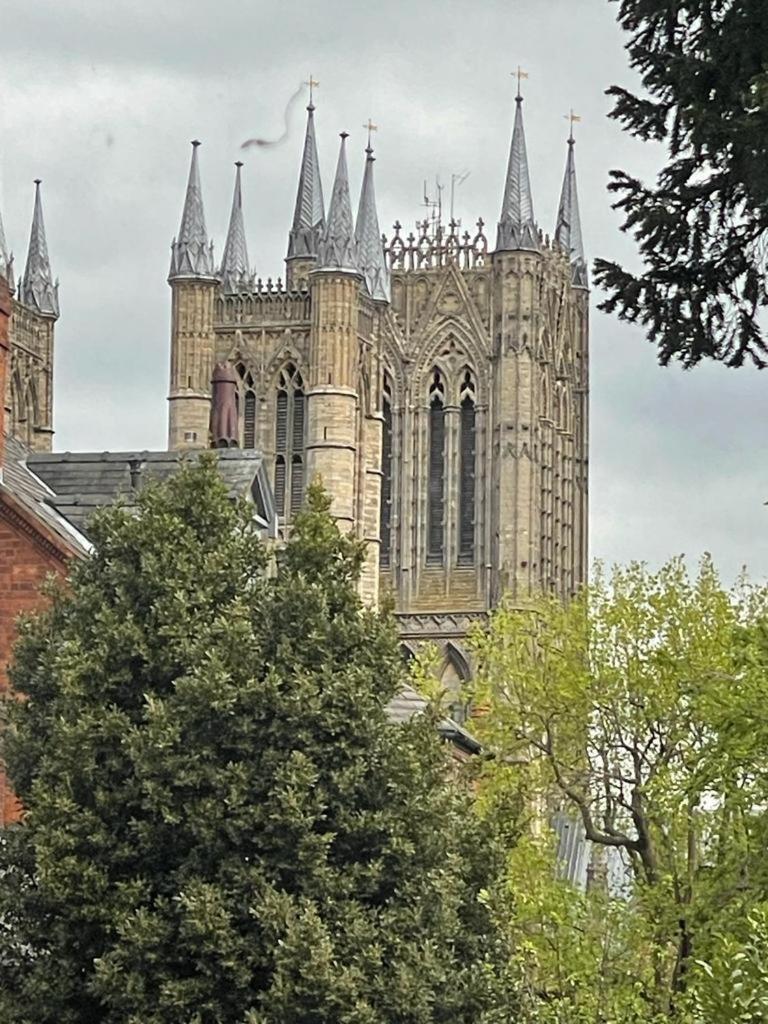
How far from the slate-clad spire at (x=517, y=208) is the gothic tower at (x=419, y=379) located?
8 cm

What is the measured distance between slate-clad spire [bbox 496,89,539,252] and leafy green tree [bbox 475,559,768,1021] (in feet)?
237

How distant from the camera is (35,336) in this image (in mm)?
111562

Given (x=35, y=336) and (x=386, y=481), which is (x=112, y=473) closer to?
(x=35, y=336)

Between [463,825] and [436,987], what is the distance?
215cm

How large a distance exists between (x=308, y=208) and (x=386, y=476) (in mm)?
11780

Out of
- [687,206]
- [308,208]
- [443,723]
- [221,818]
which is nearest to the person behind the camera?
[687,206]

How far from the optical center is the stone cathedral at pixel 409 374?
11131 cm

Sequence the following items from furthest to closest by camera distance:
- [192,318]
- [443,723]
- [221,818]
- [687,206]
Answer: [192,318] < [443,723] < [221,818] < [687,206]

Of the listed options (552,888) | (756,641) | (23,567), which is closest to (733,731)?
(756,641)

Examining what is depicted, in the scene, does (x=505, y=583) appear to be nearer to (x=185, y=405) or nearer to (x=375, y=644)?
(x=185, y=405)

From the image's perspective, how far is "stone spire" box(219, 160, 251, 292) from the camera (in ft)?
379

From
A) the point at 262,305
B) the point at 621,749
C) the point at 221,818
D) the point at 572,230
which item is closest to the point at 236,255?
the point at 262,305

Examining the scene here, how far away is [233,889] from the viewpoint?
23188mm

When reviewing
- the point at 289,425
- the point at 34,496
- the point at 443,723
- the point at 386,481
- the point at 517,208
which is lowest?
the point at 443,723
